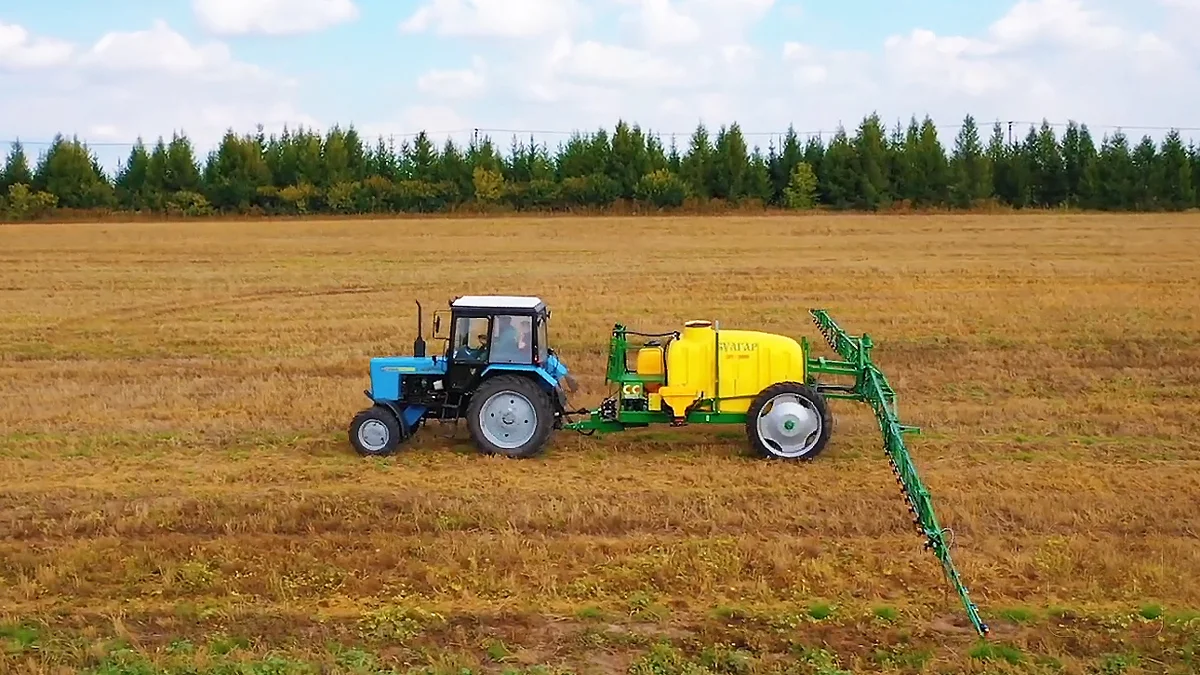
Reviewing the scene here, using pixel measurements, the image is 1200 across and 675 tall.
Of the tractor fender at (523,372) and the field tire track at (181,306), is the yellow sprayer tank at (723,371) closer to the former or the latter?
the tractor fender at (523,372)

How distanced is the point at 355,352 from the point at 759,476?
921 centimetres

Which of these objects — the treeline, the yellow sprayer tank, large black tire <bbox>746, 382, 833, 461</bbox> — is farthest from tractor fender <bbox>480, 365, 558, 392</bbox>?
the treeline

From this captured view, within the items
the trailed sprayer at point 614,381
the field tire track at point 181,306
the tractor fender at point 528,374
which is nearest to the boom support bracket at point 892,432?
the trailed sprayer at point 614,381

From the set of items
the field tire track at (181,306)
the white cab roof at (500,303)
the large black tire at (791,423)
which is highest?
the white cab roof at (500,303)

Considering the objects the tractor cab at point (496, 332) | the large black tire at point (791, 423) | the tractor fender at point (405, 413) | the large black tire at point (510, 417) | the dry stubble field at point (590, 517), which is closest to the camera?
the dry stubble field at point (590, 517)

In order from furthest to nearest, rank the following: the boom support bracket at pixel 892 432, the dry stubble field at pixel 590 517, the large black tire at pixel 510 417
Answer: the large black tire at pixel 510 417 → the boom support bracket at pixel 892 432 → the dry stubble field at pixel 590 517

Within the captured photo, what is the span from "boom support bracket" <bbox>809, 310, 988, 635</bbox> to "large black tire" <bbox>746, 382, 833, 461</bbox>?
0.43 meters

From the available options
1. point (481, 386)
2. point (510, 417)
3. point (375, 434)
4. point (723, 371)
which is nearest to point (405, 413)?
point (375, 434)

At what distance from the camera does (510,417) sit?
12.0 meters

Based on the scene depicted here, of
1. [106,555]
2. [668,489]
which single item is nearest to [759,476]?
[668,489]

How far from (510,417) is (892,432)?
12.0 feet

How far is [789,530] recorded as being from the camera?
9500 millimetres

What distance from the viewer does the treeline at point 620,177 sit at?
194ft

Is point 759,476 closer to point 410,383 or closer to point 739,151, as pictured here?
point 410,383
